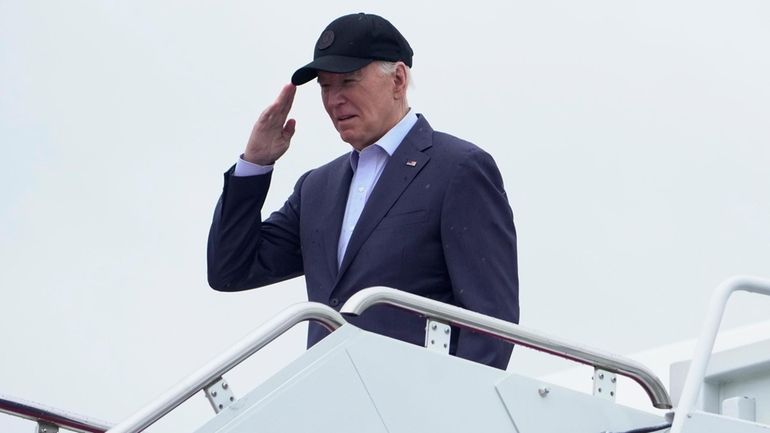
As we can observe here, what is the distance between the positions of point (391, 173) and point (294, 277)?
2.22ft

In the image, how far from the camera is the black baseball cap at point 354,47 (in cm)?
496

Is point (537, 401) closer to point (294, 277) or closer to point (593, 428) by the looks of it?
point (593, 428)

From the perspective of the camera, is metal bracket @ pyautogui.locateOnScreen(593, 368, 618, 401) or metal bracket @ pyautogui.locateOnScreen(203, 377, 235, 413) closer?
metal bracket @ pyautogui.locateOnScreen(203, 377, 235, 413)

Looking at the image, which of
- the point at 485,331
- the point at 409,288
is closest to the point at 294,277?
the point at 409,288

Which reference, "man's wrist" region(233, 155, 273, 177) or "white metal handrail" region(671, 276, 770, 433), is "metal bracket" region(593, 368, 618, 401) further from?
"man's wrist" region(233, 155, 273, 177)

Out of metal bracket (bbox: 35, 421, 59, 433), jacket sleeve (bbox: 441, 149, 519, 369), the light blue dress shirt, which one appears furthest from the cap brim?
metal bracket (bbox: 35, 421, 59, 433)

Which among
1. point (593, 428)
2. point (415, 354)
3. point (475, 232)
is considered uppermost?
point (475, 232)

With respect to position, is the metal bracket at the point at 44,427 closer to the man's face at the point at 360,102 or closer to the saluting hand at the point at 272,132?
the saluting hand at the point at 272,132

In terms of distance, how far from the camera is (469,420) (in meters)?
4.37

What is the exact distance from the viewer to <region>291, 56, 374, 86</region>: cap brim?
16.1 ft

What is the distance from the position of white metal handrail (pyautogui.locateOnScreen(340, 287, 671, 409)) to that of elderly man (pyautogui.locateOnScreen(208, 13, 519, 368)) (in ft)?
0.60

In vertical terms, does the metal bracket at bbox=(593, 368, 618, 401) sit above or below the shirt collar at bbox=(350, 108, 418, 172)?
below

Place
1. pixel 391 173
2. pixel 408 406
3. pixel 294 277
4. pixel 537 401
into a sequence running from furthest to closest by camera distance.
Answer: pixel 294 277 < pixel 391 173 < pixel 537 401 < pixel 408 406

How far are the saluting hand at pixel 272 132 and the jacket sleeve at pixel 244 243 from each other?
0.26 feet
